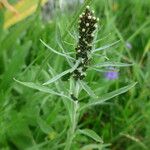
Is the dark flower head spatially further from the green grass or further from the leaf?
the leaf

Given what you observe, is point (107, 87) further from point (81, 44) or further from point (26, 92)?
point (81, 44)

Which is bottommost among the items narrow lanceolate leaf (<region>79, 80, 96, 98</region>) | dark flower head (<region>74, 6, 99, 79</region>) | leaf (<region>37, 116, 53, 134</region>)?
leaf (<region>37, 116, 53, 134</region>)

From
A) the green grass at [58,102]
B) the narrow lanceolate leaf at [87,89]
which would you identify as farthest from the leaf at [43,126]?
the narrow lanceolate leaf at [87,89]

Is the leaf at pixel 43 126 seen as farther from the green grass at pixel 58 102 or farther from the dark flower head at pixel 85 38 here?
the dark flower head at pixel 85 38

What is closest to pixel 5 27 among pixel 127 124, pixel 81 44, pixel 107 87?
pixel 107 87

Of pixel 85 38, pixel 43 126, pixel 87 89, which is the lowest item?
pixel 43 126

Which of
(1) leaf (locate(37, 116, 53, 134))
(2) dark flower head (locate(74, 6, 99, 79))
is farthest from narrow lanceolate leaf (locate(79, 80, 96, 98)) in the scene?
(1) leaf (locate(37, 116, 53, 134))

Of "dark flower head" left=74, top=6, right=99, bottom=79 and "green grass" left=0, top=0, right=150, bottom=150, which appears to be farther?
"green grass" left=0, top=0, right=150, bottom=150

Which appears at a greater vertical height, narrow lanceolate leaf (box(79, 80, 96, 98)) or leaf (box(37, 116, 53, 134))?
narrow lanceolate leaf (box(79, 80, 96, 98))

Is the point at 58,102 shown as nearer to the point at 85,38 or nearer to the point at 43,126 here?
the point at 43,126

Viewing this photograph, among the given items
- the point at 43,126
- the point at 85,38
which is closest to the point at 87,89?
the point at 85,38

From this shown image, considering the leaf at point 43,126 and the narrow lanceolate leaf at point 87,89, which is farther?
the leaf at point 43,126

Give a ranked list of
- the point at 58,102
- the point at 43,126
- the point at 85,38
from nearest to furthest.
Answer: the point at 85,38, the point at 43,126, the point at 58,102

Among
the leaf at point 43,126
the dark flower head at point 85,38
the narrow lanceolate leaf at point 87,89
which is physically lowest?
the leaf at point 43,126
